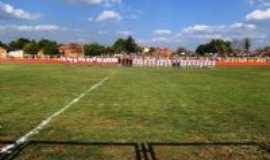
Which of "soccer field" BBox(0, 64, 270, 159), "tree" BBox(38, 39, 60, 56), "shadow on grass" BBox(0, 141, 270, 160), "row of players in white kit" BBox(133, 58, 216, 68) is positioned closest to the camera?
"shadow on grass" BBox(0, 141, 270, 160)

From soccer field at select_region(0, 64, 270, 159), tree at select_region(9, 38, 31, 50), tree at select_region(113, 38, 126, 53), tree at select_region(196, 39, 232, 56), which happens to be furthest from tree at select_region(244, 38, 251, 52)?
soccer field at select_region(0, 64, 270, 159)

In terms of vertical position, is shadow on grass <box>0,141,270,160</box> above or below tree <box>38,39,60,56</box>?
below

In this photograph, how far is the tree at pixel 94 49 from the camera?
15038 centimetres

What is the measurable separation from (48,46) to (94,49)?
14256 millimetres

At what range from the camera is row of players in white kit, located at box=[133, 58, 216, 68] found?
62219 millimetres

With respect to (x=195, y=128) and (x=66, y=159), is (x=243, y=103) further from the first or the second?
(x=66, y=159)

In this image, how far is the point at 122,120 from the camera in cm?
1099

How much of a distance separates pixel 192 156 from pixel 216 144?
1094 millimetres

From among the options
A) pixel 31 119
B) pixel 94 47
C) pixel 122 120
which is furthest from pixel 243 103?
pixel 94 47

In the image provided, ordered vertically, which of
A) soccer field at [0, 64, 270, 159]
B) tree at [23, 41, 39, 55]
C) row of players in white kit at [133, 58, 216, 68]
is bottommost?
row of players in white kit at [133, 58, 216, 68]

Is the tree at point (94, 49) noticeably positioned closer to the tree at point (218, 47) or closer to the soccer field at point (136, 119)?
the tree at point (218, 47)

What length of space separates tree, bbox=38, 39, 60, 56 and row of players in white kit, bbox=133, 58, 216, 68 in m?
83.4

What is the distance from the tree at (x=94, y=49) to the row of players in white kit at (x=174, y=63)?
277 ft

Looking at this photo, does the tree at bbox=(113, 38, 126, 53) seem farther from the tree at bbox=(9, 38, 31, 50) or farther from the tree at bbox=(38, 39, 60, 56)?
the tree at bbox=(9, 38, 31, 50)
